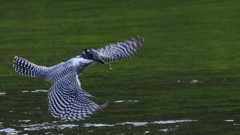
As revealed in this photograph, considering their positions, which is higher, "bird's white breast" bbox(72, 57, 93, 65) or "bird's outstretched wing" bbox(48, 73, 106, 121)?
"bird's white breast" bbox(72, 57, 93, 65)

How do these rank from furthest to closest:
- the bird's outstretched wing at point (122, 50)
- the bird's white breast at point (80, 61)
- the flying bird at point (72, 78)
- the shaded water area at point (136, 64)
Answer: the shaded water area at point (136, 64), the bird's outstretched wing at point (122, 50), the bird's white breast at point (80, 61), the flying bird at point (72, 78)

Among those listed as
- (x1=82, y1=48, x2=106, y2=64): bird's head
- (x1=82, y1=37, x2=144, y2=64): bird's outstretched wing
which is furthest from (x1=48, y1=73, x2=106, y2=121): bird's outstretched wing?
(x1=82, y1=37, x2=144, y2=64): bird's outstretched wing

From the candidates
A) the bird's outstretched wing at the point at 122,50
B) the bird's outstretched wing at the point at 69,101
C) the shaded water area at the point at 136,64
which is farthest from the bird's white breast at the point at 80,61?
the shaded water area at the point at 136,64

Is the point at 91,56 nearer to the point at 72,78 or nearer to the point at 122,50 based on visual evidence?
the point at 72,78

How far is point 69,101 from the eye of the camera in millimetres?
12766

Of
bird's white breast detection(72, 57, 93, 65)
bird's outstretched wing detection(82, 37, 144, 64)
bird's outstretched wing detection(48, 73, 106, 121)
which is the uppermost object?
bird's outstretched wing detection(82, 37, 144, 64)

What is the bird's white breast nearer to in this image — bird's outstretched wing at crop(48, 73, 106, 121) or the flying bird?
the flying bird

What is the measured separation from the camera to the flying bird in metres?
12.5

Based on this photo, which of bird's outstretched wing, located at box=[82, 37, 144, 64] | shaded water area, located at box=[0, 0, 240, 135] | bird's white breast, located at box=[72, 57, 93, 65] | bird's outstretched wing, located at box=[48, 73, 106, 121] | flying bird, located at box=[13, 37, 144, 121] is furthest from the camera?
shaded water area, located at box=[0, 0, 240, 135]

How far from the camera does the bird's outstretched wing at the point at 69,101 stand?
1236cm

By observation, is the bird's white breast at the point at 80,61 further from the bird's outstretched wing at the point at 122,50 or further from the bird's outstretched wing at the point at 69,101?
the bird's outstretched wing at the point at 122,50

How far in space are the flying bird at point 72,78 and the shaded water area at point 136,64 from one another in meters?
1.15

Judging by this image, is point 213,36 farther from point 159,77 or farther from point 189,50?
point 159,77

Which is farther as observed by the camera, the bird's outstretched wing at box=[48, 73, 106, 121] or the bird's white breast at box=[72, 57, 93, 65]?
the bird's white breast at box=[72, 57, 93, 65]
